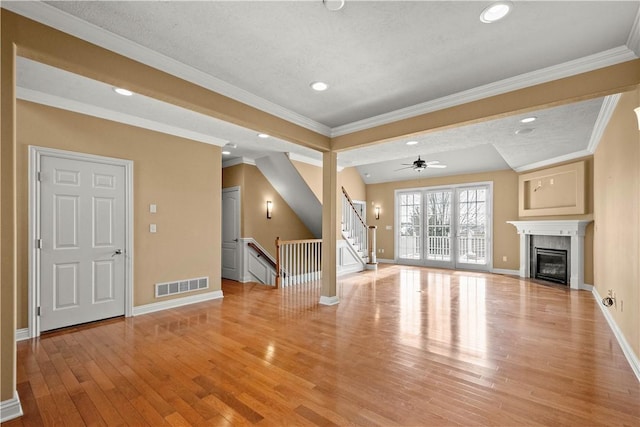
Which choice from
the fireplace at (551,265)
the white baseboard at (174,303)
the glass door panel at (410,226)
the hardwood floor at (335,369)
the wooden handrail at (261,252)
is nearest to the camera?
the hardwood floor at (335,369)

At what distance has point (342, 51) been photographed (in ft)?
9.07

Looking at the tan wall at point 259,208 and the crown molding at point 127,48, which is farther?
the tan wall at point 259,208

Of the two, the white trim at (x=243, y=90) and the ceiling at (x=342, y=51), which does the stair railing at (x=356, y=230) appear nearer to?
the ceiling at (x=342, y=51)

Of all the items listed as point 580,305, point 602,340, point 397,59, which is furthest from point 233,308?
point 580,305

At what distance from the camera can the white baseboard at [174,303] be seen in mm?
4565

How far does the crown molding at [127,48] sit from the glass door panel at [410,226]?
701 cm

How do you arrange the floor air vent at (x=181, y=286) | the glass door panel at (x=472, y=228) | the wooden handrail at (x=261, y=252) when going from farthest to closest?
1. the glass door panel at (x=472, y=228)
2. the wooden handrail at (x=261, y=252)
3. the floor air vent at (x=181, y=286)

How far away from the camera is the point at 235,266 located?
720 centimetres

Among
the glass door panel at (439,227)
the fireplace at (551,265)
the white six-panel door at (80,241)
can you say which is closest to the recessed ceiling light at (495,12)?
the white six-panel door at (80,241)

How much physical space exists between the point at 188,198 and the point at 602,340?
20.0 feet

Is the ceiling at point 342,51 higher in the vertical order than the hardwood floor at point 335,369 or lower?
higher

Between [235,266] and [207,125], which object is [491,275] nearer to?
[235,266]

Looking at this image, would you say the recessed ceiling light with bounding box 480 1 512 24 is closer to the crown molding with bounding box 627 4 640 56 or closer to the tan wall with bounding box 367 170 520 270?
the crown molding with bounding box 627 4 640 56

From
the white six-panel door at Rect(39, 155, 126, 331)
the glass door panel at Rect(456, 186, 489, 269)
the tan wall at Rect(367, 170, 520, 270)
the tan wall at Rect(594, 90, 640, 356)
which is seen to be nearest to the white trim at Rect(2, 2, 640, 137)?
the tan wall at Rect(594, 90, 640, 356)
